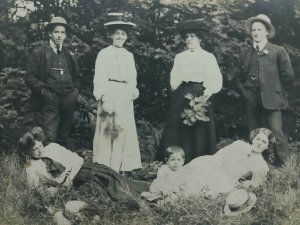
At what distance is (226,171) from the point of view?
643cm

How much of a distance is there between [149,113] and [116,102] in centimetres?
126

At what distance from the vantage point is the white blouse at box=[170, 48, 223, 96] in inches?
268

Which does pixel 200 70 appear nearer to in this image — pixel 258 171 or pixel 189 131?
pixel 189 131

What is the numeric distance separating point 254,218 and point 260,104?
179 centimetres

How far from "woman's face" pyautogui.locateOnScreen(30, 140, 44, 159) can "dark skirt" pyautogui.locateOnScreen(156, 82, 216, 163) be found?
1.62 metres

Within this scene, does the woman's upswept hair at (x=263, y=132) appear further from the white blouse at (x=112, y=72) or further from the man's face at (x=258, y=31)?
the white blouse at (x=112, y=72)

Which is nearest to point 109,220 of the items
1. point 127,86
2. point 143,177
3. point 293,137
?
point 143,177

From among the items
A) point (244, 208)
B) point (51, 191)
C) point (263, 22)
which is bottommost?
point (244, 208)

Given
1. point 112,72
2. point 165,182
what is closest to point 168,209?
point 165,182

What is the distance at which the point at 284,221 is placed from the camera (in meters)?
5.68

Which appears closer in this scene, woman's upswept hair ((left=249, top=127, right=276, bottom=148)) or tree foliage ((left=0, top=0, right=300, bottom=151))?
woman's upswept hair ((left=249, top=127, right=276, bottom=148))

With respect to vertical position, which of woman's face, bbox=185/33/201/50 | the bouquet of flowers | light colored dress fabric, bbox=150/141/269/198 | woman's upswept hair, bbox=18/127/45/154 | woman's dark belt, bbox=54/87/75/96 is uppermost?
woman's face, bbox=185/33/201/50

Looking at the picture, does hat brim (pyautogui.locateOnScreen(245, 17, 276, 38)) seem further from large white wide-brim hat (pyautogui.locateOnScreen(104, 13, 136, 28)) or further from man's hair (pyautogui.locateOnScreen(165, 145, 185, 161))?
man's hair (pyautogui.locateOnScreen(165, 145, 185, 161))

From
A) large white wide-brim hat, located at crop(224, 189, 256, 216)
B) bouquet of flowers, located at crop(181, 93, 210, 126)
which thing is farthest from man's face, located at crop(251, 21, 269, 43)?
large white wide-brim hat, located at crop(224, 189, 256, 216)
